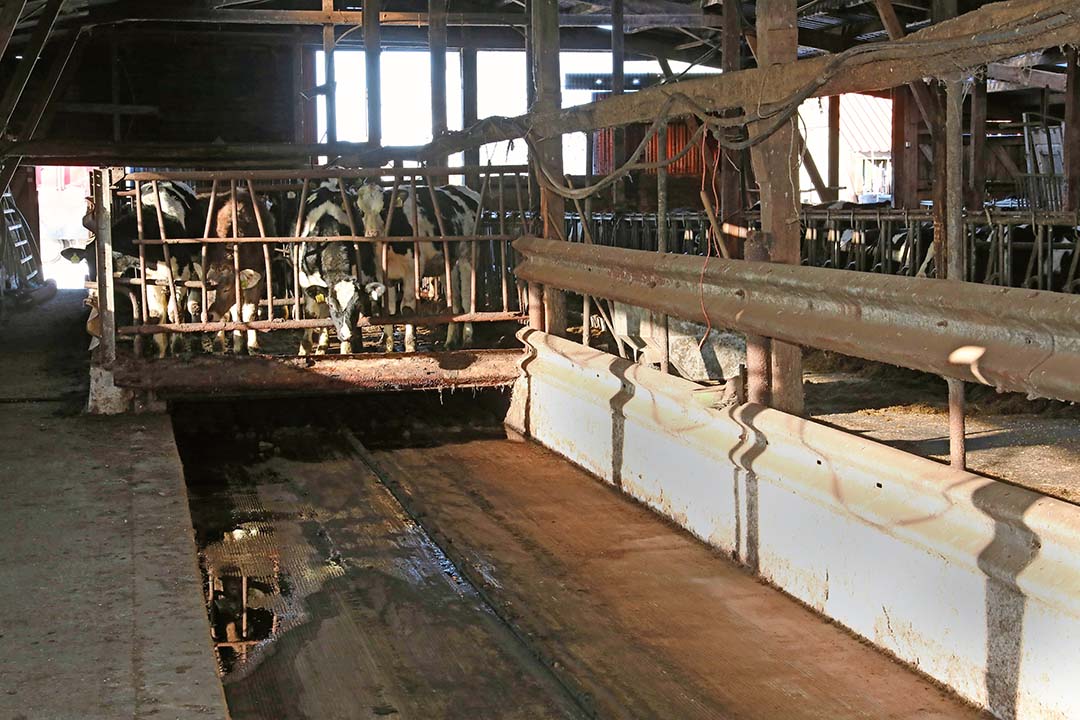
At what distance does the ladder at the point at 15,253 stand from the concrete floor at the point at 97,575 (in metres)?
9.82

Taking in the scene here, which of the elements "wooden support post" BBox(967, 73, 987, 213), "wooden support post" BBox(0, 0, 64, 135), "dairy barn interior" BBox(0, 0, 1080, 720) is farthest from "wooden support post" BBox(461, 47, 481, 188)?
"wooden support post" BBox(967, 73, 987, 213)

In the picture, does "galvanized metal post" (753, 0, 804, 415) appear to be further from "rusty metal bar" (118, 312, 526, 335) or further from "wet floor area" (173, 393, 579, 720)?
"rusty metal bar" (118, 312, 526, 335)

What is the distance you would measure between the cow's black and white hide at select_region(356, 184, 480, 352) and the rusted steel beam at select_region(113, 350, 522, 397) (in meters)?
0.96

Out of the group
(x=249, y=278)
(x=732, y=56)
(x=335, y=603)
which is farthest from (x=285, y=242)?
(x=732, y=56)

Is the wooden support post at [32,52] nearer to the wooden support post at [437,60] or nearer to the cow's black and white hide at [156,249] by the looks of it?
the cow's black and white hide at [156,249]

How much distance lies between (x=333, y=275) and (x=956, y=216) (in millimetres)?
7311

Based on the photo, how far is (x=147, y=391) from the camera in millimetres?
9117

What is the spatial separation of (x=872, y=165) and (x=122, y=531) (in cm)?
4081

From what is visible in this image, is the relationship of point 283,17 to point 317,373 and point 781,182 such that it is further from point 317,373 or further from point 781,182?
point 781,182

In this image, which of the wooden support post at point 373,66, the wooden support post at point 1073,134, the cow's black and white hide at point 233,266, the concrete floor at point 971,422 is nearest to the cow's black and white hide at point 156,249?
the cow's black and white hide at point 233,266

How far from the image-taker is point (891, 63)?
512 cm

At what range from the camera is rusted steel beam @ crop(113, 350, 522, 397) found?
912 cm

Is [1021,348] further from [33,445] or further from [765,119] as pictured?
[33,445]

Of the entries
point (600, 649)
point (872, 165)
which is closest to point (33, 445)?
point (600, 649)
